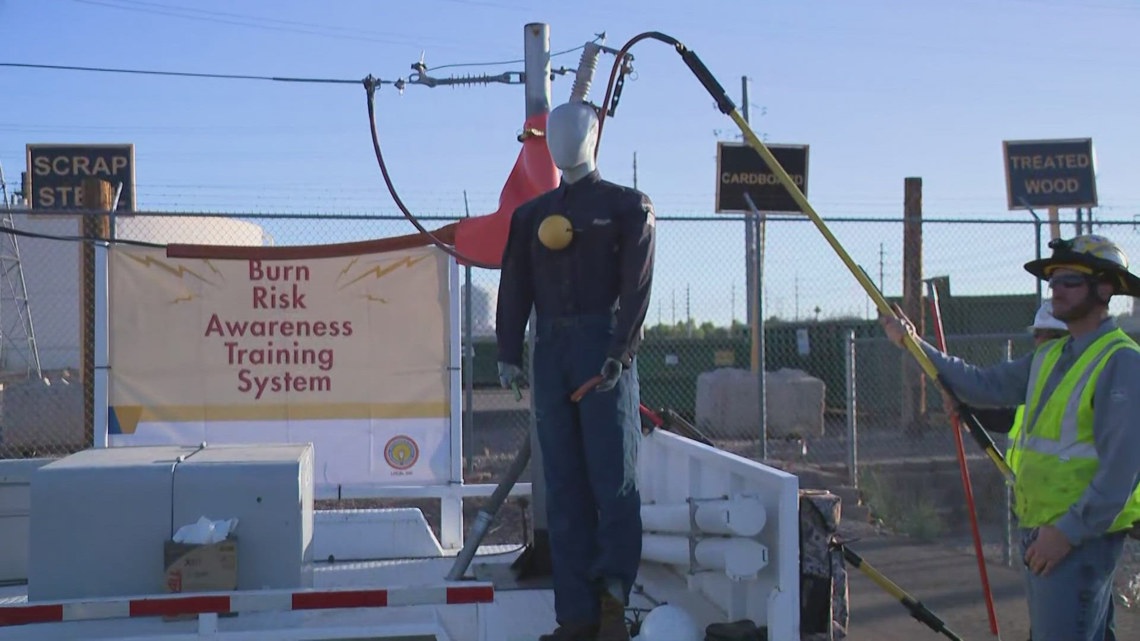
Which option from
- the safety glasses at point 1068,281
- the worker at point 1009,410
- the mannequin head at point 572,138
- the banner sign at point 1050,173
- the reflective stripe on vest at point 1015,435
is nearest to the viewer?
the safety glasses at point 1068,281

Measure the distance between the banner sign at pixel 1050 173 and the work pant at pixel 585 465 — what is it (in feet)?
31.0

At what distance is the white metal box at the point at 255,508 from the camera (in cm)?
409

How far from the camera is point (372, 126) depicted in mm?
6004

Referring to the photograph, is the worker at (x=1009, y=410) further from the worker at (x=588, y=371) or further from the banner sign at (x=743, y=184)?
the banner sign at (x=743, y=184)

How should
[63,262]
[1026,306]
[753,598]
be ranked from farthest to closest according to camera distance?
[63,262]
[1026,306]
[753,598]

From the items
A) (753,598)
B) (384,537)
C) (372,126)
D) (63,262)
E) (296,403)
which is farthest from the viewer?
(63,262)

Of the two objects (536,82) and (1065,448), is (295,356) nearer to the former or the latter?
(536,82)

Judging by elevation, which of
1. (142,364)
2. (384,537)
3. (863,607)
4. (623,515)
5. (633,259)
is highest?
(633,259)

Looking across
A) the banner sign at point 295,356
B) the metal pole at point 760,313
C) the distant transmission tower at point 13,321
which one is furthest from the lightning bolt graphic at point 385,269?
the distant transmission tower at point 13,321

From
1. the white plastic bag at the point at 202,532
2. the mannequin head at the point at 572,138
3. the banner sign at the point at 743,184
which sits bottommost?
the white plastic bag at the point at 202,532

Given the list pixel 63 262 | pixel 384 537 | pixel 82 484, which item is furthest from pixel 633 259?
pixel 63 262

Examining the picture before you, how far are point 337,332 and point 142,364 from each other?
1072 mm

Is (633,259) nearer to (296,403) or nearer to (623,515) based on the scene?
(623,515)

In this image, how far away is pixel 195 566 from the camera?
13.0 feet
